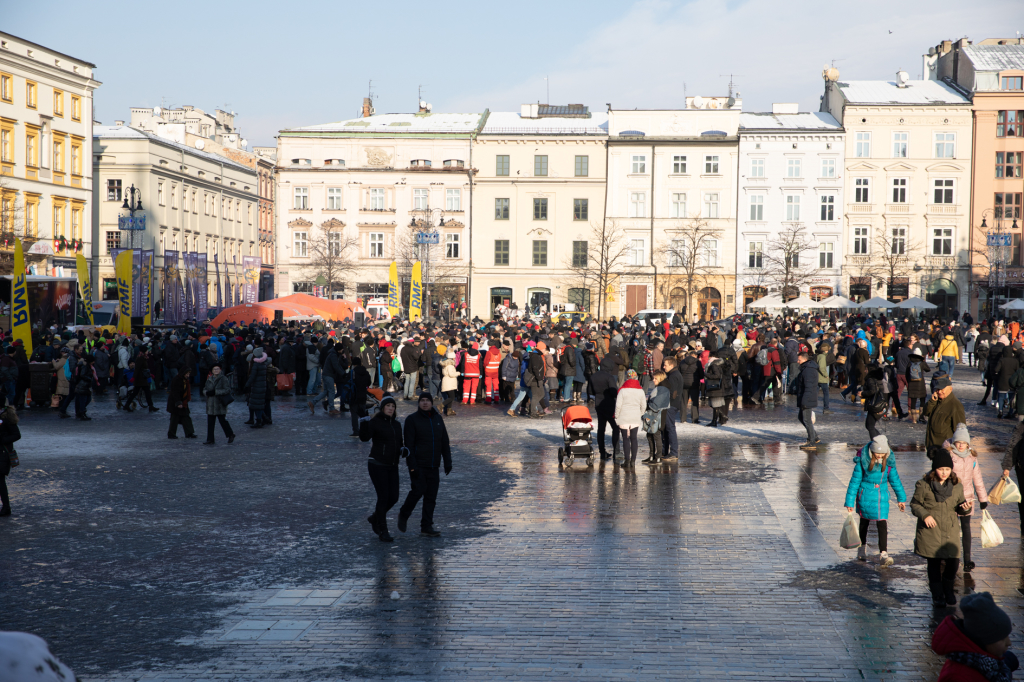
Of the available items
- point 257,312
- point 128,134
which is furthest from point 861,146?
point 128,134

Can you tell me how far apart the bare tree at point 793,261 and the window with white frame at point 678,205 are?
A: 5.90 meters

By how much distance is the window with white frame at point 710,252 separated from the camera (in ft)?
200

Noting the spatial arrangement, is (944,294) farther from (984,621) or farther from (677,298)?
(984,621)

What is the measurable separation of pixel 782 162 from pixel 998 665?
59056 mm

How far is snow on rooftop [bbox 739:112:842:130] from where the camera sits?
196ft

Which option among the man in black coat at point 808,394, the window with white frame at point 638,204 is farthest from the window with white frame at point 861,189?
the man in black coat at point 808,394

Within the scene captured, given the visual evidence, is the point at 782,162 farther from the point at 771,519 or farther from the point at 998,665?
the point at 998,665

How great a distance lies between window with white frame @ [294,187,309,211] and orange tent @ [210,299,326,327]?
27.8 metres

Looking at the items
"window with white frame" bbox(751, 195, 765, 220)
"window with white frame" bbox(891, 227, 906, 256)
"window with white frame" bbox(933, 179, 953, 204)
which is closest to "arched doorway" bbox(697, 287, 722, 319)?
"window with white frame" bbox(751, 195, 765, 220)

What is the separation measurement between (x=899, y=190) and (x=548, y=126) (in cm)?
2283

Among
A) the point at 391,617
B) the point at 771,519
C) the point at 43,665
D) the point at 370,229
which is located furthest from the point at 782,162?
the point at 43,665

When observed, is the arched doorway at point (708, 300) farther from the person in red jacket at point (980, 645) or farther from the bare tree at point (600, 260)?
the person in red jacket at point (980, 645)

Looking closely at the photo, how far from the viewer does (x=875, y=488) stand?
909cm

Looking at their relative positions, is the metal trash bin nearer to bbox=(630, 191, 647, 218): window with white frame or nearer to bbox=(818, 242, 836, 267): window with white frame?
bbox=(630, 191, 647, 218): window with white frame
